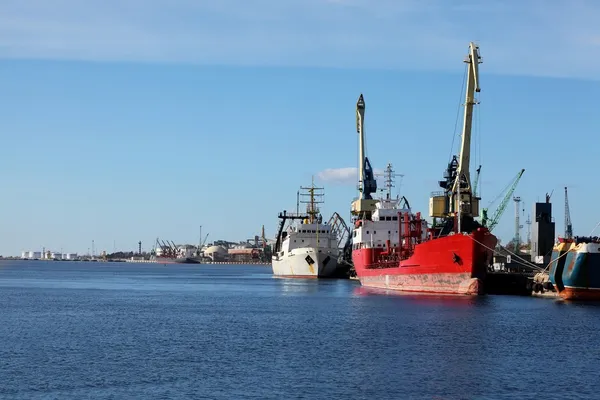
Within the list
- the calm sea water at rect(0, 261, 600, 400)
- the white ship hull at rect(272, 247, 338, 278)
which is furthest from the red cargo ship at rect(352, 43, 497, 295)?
the white ship hull at rect(272, 247, 338, 278)

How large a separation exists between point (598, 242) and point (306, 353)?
32.6 metres

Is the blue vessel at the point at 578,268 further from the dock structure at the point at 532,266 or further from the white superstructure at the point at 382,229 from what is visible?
the white superstructure at the point at 382,229

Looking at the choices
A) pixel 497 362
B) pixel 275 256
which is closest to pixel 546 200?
pixel 275 256

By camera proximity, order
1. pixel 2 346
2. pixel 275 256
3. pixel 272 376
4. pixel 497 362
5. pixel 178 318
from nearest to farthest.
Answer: pixel 272 376
pixel 497 362
pixel 2 346
pixel 178 318
pixel 275 256

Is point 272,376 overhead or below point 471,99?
below

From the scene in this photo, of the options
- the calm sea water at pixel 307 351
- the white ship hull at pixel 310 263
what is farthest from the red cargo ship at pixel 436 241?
the white ship hull at pixel 310 263

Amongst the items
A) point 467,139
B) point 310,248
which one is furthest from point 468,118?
point 310,248

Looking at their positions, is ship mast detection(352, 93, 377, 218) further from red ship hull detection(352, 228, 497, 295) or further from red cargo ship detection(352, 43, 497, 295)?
red ship hull detection(352, 228, 497, 295)

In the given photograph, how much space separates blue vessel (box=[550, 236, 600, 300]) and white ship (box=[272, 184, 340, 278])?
57.8 m

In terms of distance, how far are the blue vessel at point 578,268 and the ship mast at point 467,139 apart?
12754mm

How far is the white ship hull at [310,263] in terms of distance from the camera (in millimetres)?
124500

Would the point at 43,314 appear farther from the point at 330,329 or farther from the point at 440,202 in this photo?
the point at 440,202

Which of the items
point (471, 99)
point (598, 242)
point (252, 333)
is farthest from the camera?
point (471, 99)

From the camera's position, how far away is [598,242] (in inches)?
2549
